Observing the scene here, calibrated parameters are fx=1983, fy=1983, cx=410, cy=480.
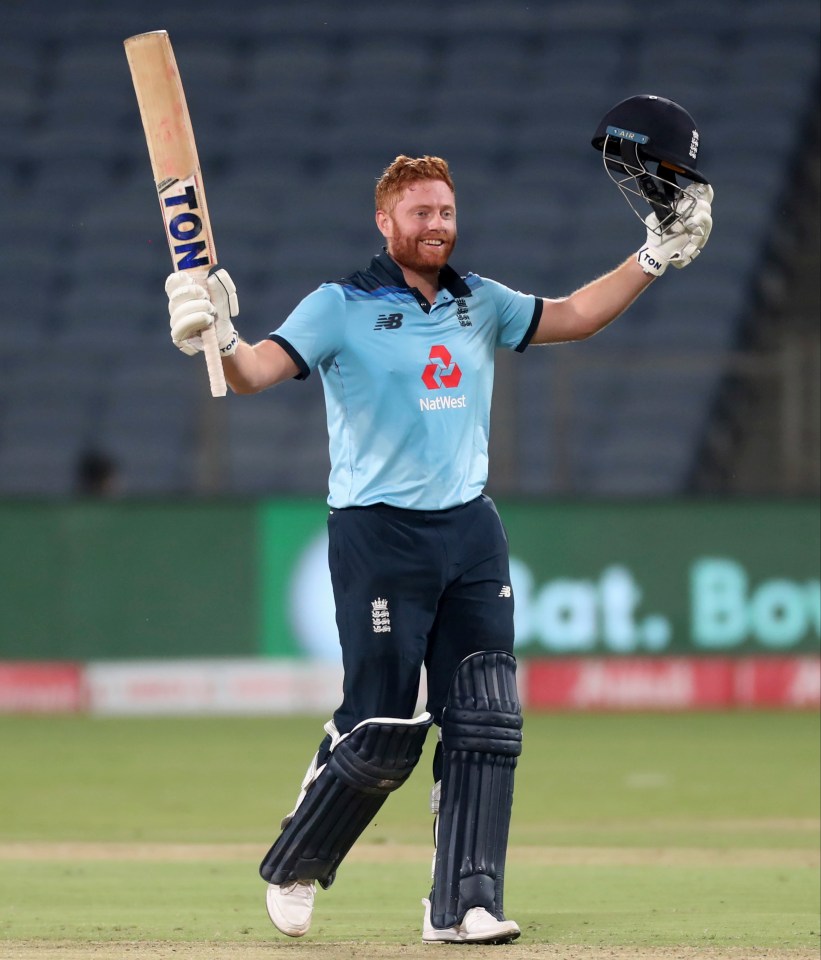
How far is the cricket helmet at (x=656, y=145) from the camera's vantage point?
19.2 ft

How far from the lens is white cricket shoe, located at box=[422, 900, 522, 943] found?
5539 mm

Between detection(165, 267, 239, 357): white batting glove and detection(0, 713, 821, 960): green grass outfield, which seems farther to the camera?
detection(0, 713, 821, 960): green grass outfield

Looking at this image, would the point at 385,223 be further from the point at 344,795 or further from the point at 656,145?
the point at 344,795

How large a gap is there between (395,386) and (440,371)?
0.14 metres

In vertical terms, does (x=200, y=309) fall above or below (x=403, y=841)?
above

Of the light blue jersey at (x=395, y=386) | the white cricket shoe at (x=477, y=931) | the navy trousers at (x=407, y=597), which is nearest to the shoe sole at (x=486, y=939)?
the white cricket shoe at (x=477, y=931)

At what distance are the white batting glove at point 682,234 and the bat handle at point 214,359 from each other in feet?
4.58

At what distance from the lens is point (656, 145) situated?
19.2 ft

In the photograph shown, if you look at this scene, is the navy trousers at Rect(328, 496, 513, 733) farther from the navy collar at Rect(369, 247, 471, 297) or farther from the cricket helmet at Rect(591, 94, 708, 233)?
the cricket helmet at Rect(591, 94, 708, 233)

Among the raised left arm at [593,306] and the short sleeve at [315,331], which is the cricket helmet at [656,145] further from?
the short sleeve at [315,331]

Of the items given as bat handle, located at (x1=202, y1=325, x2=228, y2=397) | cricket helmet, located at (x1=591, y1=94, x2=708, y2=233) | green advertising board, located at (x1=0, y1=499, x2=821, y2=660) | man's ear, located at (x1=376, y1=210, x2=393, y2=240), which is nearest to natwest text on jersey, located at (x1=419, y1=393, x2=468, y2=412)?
man's ear, located at (x1=376, y1=210, x2=393, y2=240)

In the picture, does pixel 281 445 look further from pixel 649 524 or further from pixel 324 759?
pixel 324 759

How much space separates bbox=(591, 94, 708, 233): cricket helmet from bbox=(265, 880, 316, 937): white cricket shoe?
7.33ft

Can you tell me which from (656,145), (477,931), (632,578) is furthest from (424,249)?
(632,578)
